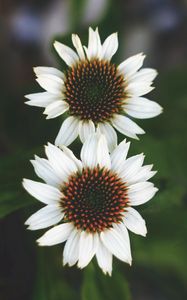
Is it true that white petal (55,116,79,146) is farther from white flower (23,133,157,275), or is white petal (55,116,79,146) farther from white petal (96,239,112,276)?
white petal (96,239,112,276)

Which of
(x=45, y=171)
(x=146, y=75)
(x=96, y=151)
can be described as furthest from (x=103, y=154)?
(x=146, y=75)

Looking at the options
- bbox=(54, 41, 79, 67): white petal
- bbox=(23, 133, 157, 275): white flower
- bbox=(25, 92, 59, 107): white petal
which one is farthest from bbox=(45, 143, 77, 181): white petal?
bbox=(54, 41, 79, 67): white petal

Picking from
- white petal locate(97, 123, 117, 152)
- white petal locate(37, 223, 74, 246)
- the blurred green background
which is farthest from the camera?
the blurred green background

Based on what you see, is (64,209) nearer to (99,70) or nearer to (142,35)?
(99,70)

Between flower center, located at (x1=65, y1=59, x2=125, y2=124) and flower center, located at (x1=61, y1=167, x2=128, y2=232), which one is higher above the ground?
flower center, located at (x1=65, y1=59, x2=125, y2=124)

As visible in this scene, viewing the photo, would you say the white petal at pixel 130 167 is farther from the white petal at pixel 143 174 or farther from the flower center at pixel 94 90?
the flower center at pixel 94 90

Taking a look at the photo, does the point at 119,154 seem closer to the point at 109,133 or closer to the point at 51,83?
the point at 109,133
